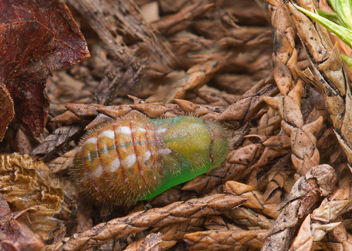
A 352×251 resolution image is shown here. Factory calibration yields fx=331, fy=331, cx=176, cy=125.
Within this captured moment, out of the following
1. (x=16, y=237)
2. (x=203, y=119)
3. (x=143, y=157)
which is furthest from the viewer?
(x=203, y=119)

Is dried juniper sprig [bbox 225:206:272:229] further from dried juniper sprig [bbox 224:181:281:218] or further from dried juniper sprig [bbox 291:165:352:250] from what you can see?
dried juniper sprig [bbox 291:165:352:250]

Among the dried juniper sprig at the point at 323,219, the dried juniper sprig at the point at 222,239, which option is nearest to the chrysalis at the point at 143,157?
the dried juniper sprig at the point at 222,239

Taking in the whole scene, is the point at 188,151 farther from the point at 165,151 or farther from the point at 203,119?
the point at 203,119

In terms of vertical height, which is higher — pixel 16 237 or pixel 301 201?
pixel 301 201

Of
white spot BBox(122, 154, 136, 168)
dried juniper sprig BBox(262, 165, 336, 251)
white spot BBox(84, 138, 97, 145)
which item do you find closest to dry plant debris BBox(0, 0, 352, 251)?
dried juniper sprig BBox(262, 165, 336, 251)

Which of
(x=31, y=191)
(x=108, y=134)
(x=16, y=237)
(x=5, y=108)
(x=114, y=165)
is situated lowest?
(x=31, y=191)

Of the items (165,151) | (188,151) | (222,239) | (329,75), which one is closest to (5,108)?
(165,151)

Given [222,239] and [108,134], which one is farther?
[108,134]
